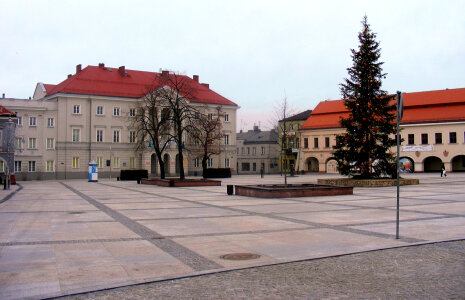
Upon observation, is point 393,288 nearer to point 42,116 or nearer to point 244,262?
point 244,262

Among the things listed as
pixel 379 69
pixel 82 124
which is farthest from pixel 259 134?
pixel 379 69

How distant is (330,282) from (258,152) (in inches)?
3667

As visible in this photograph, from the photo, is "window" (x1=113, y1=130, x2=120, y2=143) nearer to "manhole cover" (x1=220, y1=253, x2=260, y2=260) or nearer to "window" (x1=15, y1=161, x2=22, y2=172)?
Answer: "window" (x1=15, y1=161, x2=22, y2=172)

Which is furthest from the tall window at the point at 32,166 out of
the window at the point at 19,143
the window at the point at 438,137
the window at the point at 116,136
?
the window at the point at 438,137

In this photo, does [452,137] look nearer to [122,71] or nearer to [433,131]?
[433,131]

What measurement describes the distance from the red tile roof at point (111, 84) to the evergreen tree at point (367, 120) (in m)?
29.4

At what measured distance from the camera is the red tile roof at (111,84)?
63.9m

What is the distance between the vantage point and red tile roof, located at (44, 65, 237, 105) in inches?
2515

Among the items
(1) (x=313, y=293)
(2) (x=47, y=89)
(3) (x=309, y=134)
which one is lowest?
(1) (x=313, y=293)

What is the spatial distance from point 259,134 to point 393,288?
9606 cm

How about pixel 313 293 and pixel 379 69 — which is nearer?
pixel 313 293

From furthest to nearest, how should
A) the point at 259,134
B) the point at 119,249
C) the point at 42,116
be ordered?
the point at 259,134 → the point at 42,116 → the point at 119,249

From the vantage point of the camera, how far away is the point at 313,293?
6352mm

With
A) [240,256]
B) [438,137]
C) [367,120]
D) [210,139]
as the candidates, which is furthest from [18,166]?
[438,137]
